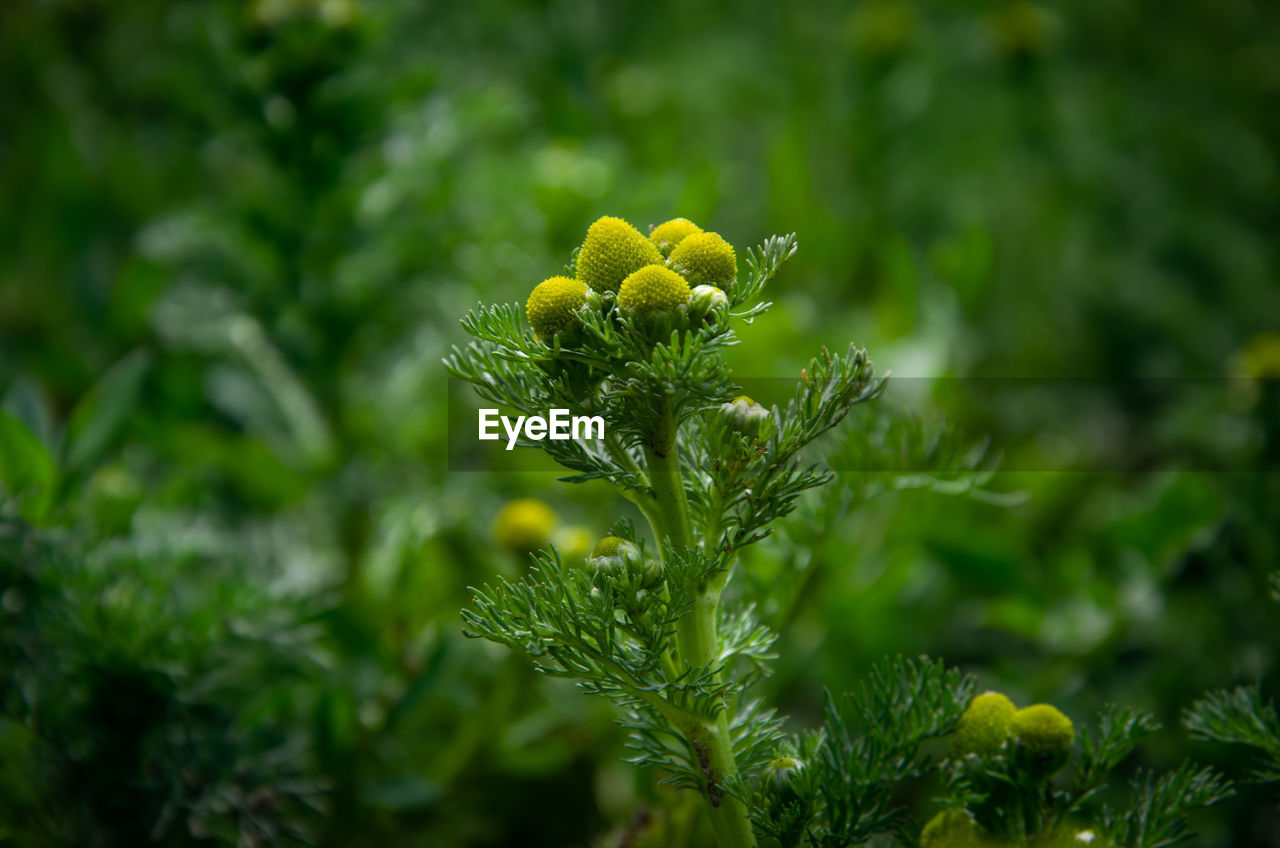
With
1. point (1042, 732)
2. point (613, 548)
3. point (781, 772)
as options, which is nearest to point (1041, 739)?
point (1042, 732)

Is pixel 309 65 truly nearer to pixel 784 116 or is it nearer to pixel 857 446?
pixel 857 446

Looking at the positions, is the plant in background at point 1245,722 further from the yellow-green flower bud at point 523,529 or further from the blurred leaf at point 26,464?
the blurred leaf at point 26,464

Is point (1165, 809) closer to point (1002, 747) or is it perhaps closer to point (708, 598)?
point (1002, 747)

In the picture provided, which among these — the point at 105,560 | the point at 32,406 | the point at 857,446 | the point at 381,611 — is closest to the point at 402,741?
the point at 381,611

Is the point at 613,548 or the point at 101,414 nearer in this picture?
the point at 613,548

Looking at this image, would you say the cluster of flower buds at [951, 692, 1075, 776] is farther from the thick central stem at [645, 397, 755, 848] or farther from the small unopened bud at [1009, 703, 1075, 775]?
the thick central stem at [645, 397, 755, 848]

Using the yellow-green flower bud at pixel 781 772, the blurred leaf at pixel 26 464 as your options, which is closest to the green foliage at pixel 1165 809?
the yellow-green flower bud at pixel 781 772

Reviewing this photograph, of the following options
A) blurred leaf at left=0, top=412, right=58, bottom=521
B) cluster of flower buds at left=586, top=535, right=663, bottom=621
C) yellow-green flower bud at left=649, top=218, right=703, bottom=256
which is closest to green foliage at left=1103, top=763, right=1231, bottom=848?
cluster of flower buds at left=586, top=535, right=663, bottom=621
